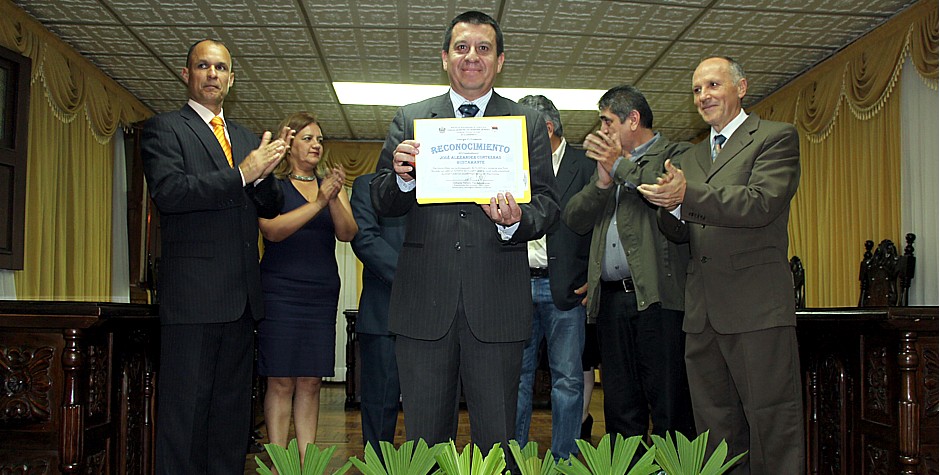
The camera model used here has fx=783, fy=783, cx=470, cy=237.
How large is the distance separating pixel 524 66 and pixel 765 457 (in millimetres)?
4709

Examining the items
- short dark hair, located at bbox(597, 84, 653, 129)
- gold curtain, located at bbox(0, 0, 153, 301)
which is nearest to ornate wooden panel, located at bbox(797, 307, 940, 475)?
short dark hair, located at bbox(597, 84, 653, 129)

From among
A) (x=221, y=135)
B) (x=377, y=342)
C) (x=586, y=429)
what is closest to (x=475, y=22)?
(x=221, y=135)

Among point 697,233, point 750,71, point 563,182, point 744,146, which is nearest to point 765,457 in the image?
point 697,233

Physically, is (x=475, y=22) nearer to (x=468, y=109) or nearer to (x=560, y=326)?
(x=468, y=109)

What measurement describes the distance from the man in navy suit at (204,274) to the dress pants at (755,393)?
1329 millimetres

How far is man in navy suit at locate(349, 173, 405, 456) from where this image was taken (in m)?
3.08

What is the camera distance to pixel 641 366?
2.58m

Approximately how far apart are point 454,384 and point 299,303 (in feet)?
3.36

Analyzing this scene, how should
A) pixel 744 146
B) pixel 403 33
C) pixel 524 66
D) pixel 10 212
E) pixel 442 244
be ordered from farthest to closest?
pixel 524 66 < pixel 403 33 < pixel 10 212 < pixel 744 146 < pixel 442 244

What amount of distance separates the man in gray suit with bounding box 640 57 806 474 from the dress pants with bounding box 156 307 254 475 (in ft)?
4.12

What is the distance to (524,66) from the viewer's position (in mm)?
6379

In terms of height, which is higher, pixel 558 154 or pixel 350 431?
pixel 558 154

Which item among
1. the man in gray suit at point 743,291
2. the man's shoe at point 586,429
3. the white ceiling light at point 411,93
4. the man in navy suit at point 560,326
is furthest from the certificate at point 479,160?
the white ceiling light at point 411,93

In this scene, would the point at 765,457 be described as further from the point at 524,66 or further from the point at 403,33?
the point at 524,66
